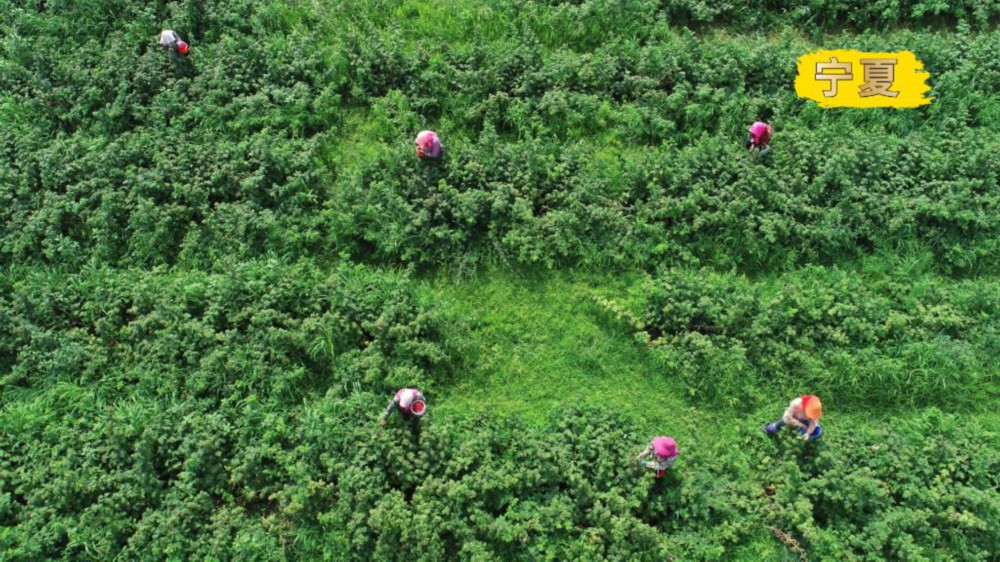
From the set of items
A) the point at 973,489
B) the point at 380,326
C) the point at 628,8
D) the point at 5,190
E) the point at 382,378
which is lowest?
the point at 973,489

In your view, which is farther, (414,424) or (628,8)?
(628,8)

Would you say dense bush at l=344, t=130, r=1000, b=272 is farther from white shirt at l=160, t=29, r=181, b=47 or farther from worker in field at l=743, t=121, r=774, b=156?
white shirt at l=160, t=29, r=181, b=47

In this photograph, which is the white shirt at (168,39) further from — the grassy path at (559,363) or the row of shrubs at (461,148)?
the grassy path at (559,363)

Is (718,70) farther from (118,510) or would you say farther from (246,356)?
(118,510)

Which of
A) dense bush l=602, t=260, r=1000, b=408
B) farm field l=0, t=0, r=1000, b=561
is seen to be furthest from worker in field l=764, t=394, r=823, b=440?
dense bush l=602, t=260, r=1000, b=408

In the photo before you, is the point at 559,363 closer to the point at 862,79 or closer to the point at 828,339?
the point at 828,339

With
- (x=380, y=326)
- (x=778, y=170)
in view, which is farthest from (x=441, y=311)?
(x=778, y=170)
